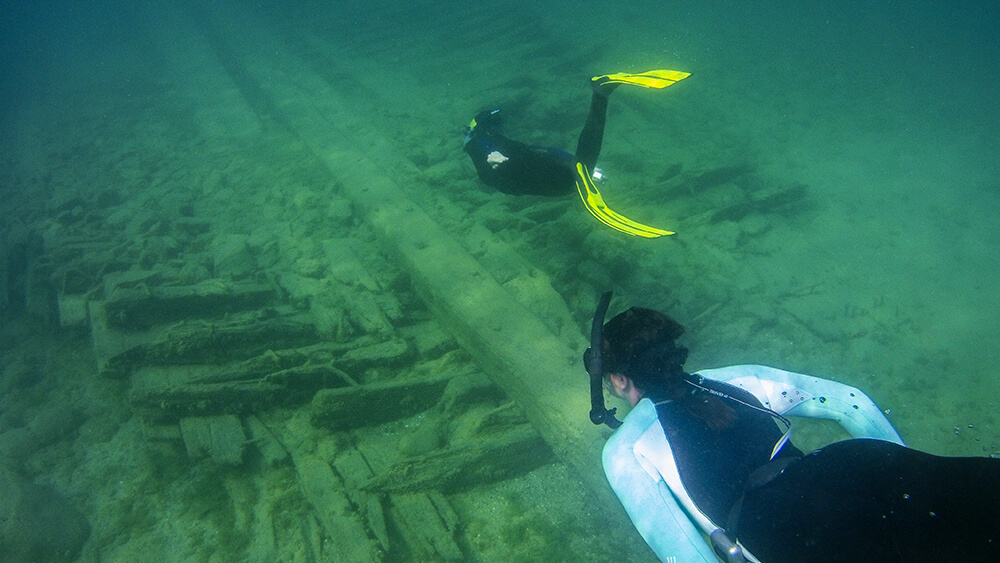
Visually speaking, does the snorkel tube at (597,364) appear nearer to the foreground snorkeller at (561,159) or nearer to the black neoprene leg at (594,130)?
the foreground snorkeller at (561,159)

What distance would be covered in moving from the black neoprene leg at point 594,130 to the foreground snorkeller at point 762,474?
9.04 feet

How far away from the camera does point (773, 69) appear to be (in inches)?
647

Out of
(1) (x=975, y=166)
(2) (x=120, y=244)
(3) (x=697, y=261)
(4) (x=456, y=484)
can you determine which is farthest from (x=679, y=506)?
(1) (x=975, y=166)

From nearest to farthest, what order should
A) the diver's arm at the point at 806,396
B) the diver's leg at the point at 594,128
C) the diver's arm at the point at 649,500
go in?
the diver's arm at the point at 649,500 < the diver's arm at the point at 806,396 < the diver's leg at the point at 594,128

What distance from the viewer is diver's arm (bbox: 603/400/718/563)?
5.61ft

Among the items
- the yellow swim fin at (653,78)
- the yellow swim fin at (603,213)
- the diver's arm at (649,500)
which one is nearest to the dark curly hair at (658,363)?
the diver's arm at (649,500)

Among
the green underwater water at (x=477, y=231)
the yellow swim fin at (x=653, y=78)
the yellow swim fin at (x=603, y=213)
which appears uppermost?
the yellow swim fin at (x=653, y=78)

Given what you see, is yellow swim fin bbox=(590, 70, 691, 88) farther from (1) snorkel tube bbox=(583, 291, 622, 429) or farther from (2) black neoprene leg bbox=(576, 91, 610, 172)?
(1) snorkel tube bbox=(583, 291, 622, 429)

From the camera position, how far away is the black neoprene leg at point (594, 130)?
13.8 feet

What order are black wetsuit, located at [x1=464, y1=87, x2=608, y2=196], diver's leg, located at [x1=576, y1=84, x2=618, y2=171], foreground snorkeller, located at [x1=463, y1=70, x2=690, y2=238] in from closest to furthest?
foreground snorkeller, located at [x1=463, y1=70, x2=690, y2=238] → diver's leg, located at [x1=576, y1=84, x2=618, y2=171] → black wetsuit, located at [x1=464, y1=87, x2=608, y2=196]

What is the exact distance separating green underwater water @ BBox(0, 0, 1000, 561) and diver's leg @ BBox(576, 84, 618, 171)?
1279 millimetres

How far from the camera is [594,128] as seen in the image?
4242 mm

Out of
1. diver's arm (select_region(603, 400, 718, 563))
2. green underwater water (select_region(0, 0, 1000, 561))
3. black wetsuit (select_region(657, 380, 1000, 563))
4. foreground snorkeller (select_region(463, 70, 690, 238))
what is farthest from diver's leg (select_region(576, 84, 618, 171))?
black wetsuit (select_region(657, 380, 1000, 563))

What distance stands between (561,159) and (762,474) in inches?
143
